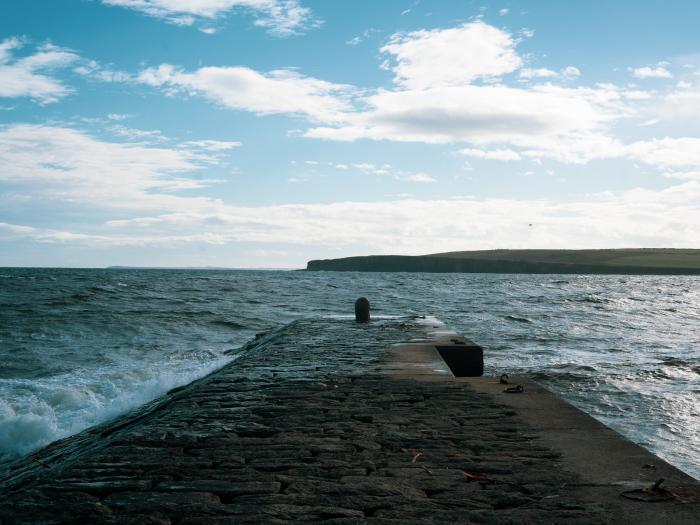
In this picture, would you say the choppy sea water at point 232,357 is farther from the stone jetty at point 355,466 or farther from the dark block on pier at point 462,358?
the stone jetty at point 355,466

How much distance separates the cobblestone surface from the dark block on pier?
4.67 meters

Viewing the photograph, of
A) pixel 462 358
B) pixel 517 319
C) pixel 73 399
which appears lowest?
pixel 73 399

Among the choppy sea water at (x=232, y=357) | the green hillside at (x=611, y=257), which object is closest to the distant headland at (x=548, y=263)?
the green hillside at (x=611, y=257)

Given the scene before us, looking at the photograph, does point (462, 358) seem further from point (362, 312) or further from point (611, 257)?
point (611, 257)

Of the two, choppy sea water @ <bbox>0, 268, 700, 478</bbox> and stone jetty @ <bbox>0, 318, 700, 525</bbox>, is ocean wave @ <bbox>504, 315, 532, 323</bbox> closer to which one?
choppy sea water @ <bbox>0, 268, 700, 478</bbox>

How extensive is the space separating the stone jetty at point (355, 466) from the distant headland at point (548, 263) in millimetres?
133003

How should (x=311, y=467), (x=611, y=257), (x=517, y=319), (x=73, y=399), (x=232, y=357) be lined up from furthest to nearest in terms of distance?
(x=611, y=257)
(x=517, y=319)
(x=232, y=357)
(x=73, y=399)
(x=311, y=467)

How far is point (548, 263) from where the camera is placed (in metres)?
149

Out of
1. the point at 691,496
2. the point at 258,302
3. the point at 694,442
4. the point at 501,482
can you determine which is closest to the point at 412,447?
the point at 501,482

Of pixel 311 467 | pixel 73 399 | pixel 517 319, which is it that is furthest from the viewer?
pixel 517 319

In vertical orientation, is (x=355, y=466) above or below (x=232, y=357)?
above

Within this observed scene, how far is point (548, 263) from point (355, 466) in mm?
151522

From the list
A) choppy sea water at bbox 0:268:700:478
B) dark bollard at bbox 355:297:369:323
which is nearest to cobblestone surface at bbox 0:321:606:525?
choppy sea water at bbox 0:268:700:478

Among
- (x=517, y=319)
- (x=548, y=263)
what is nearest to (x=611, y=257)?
(x=548, y=263)
